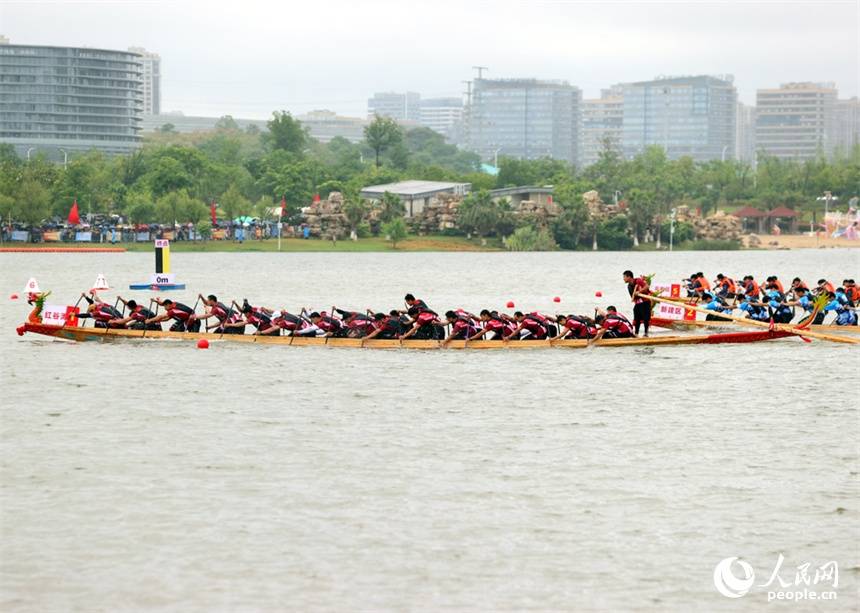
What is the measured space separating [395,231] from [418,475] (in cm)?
8633

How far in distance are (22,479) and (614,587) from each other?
31.9 ft

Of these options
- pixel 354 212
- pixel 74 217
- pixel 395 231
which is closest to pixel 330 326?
pixel 74 217

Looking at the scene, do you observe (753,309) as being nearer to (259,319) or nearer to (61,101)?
(259,319)

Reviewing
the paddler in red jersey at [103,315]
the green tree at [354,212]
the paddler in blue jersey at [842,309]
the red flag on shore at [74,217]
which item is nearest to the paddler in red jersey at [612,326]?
the paddler in blue jersey at [842,309]

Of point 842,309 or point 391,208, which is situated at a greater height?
point 391,208

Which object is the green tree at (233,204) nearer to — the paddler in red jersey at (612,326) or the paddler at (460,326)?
the paddler at (460,326)

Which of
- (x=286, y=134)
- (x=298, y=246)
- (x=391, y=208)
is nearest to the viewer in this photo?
(x=298, y=246)

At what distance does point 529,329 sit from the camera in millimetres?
33094

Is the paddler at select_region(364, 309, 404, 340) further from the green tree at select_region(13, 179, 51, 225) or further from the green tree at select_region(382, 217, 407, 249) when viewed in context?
the green tree at select_region(382, 217, 407, 249)

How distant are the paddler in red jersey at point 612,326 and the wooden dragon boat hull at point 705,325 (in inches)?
234

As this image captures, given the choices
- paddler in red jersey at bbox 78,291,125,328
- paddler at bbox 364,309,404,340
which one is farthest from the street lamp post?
paddler in red jersey at bbox 78,291,125,328

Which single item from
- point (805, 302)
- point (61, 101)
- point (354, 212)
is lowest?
point (805, 302)

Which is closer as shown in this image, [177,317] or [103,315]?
[103,315]

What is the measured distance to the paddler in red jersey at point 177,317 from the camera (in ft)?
111
